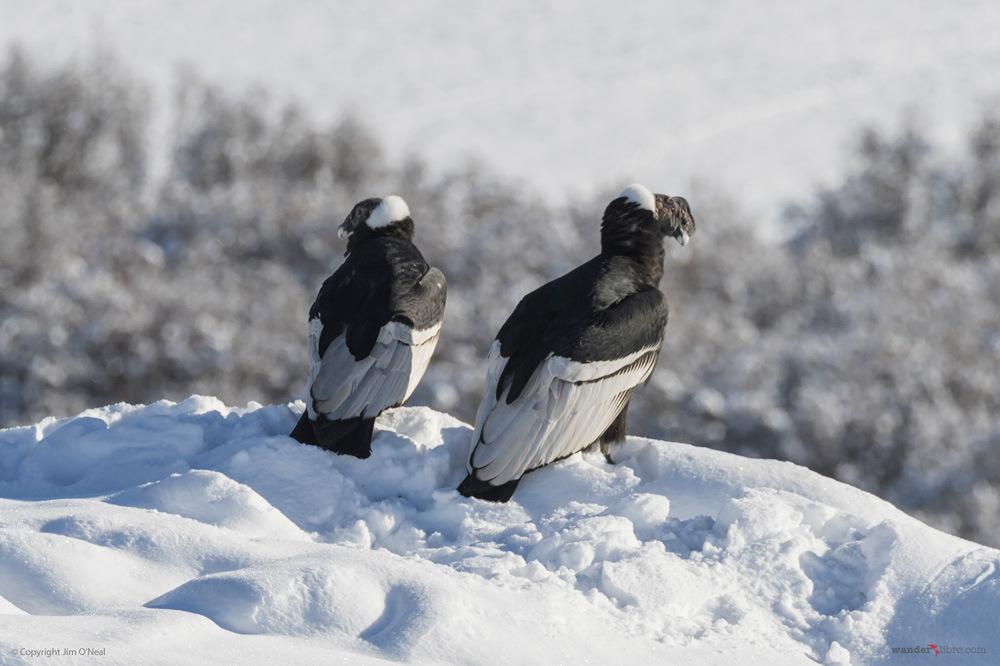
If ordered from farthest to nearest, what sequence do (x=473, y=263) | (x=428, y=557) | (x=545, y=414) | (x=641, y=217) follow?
(x=473, y=263) → (x=641, y=217) → (x=545, y=414) → (x=428, y=557)

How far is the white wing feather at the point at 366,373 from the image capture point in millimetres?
4777

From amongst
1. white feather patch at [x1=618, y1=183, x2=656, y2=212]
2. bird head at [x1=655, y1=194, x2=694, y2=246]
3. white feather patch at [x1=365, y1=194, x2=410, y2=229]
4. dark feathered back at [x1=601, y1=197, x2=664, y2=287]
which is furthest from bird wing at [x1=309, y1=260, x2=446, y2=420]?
bird head at [x1=655, y1=194, x2=694, y2=246]

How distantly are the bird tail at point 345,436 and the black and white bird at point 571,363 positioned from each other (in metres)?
0.46

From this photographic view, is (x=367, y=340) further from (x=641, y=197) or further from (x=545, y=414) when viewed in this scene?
(x=641, y=197)

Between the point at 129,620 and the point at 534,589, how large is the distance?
4.07ft

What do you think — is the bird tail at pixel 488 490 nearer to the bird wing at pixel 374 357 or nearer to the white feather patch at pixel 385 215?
the bird wing at pixel 374 357

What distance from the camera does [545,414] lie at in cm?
470

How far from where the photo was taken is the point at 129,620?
2900 mm

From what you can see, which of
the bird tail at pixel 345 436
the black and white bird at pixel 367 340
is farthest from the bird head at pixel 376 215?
the bird tail at pixel 345 436

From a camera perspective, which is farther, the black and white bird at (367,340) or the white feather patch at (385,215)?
the white feather patch at (385,215)

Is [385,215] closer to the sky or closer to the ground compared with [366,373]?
closer to the sky

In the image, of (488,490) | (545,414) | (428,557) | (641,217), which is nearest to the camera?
(428,557)

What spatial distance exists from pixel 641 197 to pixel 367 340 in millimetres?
1465

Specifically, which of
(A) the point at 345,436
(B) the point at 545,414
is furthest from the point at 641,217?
(A) the point at 345,436
